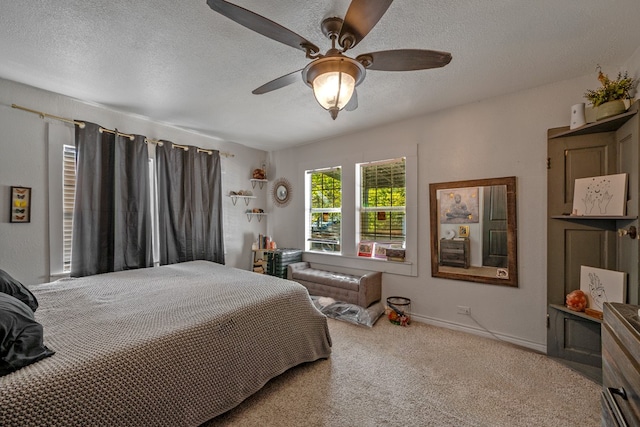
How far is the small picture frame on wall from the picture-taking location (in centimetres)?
238

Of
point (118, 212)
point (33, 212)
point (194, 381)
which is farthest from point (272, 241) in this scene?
point (194, 381)

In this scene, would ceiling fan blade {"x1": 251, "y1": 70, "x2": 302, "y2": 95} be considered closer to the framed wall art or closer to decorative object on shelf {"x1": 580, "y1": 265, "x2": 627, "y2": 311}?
the framed wall art

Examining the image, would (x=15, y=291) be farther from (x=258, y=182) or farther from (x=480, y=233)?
(x=480, y=233)

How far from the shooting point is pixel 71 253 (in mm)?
2693

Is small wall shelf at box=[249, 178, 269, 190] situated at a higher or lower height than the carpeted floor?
higher

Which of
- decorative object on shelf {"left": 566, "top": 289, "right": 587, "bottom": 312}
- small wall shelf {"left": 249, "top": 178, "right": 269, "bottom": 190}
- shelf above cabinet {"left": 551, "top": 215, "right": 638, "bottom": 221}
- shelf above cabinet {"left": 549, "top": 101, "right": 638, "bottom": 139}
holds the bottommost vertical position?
decorative object on shelf {"left": 566, "top": 289, "right": 587, "bottom": 312}

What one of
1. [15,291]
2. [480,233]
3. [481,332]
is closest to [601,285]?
[480,233]

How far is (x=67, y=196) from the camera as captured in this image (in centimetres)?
271

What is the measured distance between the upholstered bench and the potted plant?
2.52m

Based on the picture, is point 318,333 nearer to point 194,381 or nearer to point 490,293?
point 194,381

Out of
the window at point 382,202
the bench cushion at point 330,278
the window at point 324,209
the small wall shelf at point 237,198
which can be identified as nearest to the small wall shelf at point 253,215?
the small wall shelf at point 237,198

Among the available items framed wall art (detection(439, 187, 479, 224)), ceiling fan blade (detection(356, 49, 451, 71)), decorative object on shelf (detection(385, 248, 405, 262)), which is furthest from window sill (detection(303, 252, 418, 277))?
ceiling fan blade (detection(356, 49, 451, 71))

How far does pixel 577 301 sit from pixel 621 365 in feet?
5.23

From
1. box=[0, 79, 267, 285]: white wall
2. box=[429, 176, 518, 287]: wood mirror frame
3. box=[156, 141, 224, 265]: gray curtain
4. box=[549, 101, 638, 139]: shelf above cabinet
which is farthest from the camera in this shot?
box=[156, 141, 224, 265]: gray curtain
